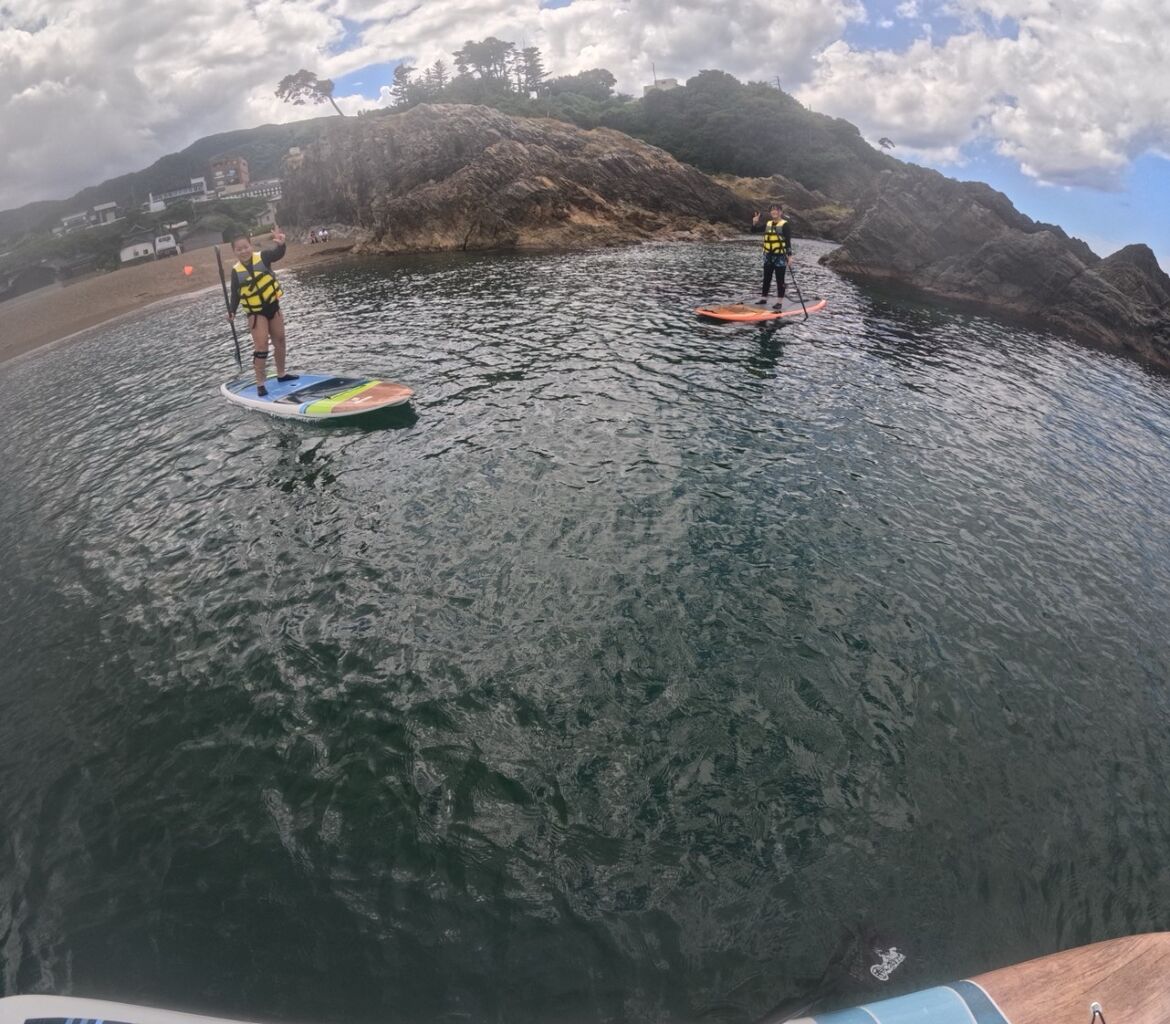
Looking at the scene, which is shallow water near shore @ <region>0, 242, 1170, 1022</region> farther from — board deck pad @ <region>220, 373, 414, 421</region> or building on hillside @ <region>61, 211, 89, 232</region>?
building on hillside @ <region>61, 211, 89, 232</region>

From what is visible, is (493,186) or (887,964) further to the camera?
(493,186)

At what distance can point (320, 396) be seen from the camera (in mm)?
19141

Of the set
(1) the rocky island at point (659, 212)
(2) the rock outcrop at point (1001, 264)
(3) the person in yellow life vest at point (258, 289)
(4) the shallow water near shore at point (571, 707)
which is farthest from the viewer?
(1) the rocky island at point (659, 212)

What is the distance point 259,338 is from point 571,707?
55.2 feet

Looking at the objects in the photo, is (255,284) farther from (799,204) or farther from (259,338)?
(799,204)

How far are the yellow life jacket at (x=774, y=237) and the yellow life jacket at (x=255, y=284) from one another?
20683 millimetres

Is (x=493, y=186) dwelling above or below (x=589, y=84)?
below

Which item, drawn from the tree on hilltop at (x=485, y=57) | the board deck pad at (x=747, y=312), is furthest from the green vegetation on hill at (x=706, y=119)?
the board deck pad at (x=747, y=312)

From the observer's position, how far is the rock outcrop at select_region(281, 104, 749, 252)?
2489 inches

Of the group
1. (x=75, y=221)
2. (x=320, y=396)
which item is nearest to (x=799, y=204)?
(x=320, y=396)

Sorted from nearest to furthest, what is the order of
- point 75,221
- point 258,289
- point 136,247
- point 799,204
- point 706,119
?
point 258,289 < point 799,204 < point 136,247 < point 706,119 < point 75,221

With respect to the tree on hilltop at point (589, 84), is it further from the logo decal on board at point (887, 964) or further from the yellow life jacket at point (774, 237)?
the logo decal on board at point (887, 964)

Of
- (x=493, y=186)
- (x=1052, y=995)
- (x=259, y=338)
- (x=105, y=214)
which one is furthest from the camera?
(x=105, y=214)

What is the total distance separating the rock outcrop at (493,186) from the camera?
63.2 meters
